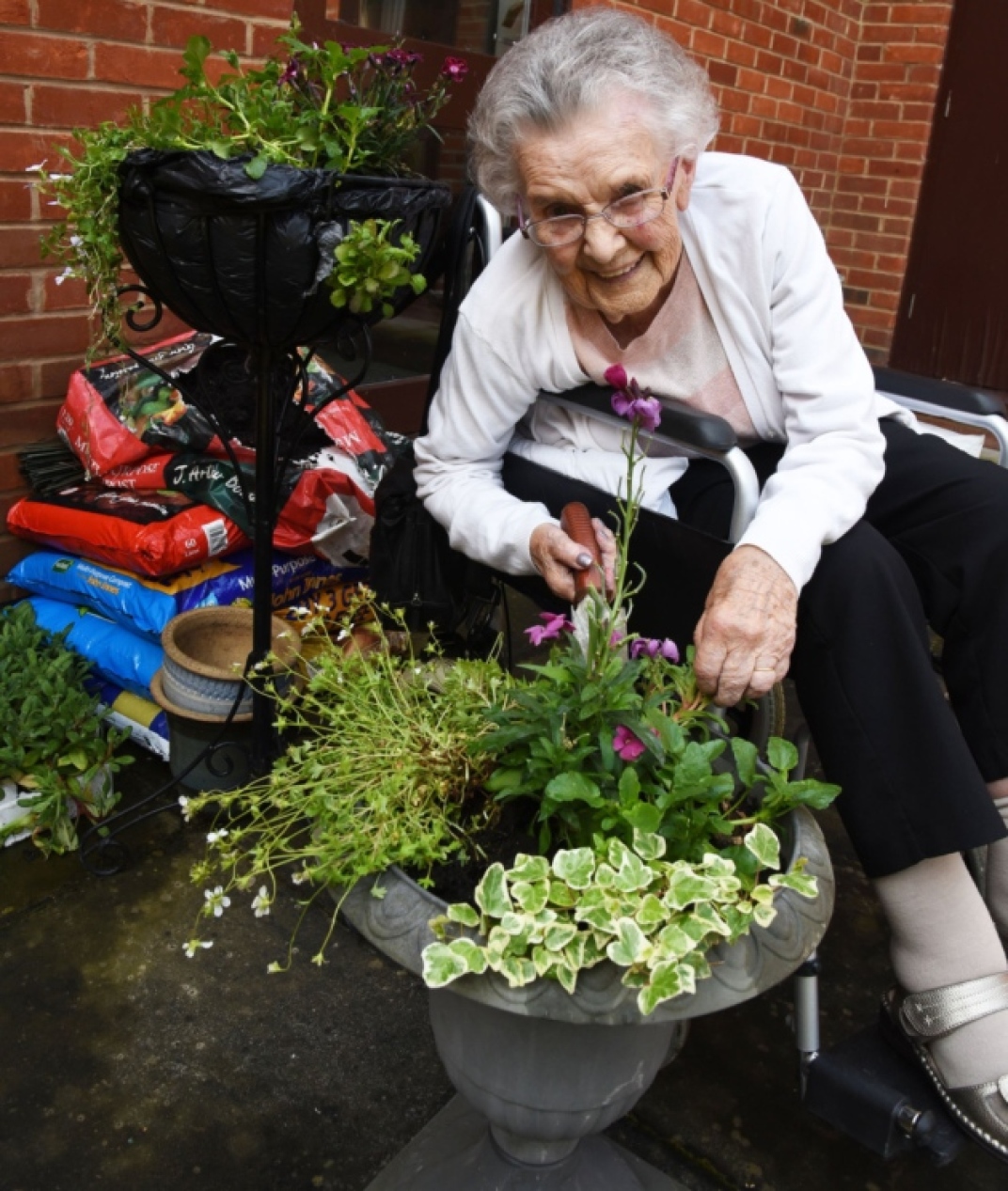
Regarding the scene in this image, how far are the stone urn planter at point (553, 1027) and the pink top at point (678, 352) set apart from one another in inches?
33.2

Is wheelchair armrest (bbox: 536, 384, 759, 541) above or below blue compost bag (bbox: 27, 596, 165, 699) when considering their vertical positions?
above

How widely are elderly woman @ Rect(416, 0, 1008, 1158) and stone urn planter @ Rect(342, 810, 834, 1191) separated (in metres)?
0.33

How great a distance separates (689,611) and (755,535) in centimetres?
20

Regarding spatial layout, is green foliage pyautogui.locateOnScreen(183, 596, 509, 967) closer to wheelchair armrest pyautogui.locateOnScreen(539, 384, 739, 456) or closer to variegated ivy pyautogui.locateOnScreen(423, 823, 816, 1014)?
variegated ivy pyautogui.locateOnScreen(423, 823, 816, 1014)

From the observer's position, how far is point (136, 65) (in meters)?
2.71

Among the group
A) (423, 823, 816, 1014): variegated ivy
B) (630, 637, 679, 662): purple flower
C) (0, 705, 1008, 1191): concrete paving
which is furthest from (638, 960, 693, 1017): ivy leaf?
(0, 705, 1008, 1191): concrete paving

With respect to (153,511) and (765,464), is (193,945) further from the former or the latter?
(153,511)

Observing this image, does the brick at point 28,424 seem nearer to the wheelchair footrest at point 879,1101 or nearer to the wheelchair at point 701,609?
the wheelchair at point 701,609

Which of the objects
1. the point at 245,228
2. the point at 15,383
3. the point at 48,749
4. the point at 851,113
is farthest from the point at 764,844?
the point at 851,113

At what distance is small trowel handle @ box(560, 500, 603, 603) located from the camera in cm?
170

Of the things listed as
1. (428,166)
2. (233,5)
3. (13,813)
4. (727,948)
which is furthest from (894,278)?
(727,948)

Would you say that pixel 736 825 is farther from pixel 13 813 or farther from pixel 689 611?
pixel 13 813

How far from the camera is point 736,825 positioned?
4.50 feet

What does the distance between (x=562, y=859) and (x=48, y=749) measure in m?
1.52
